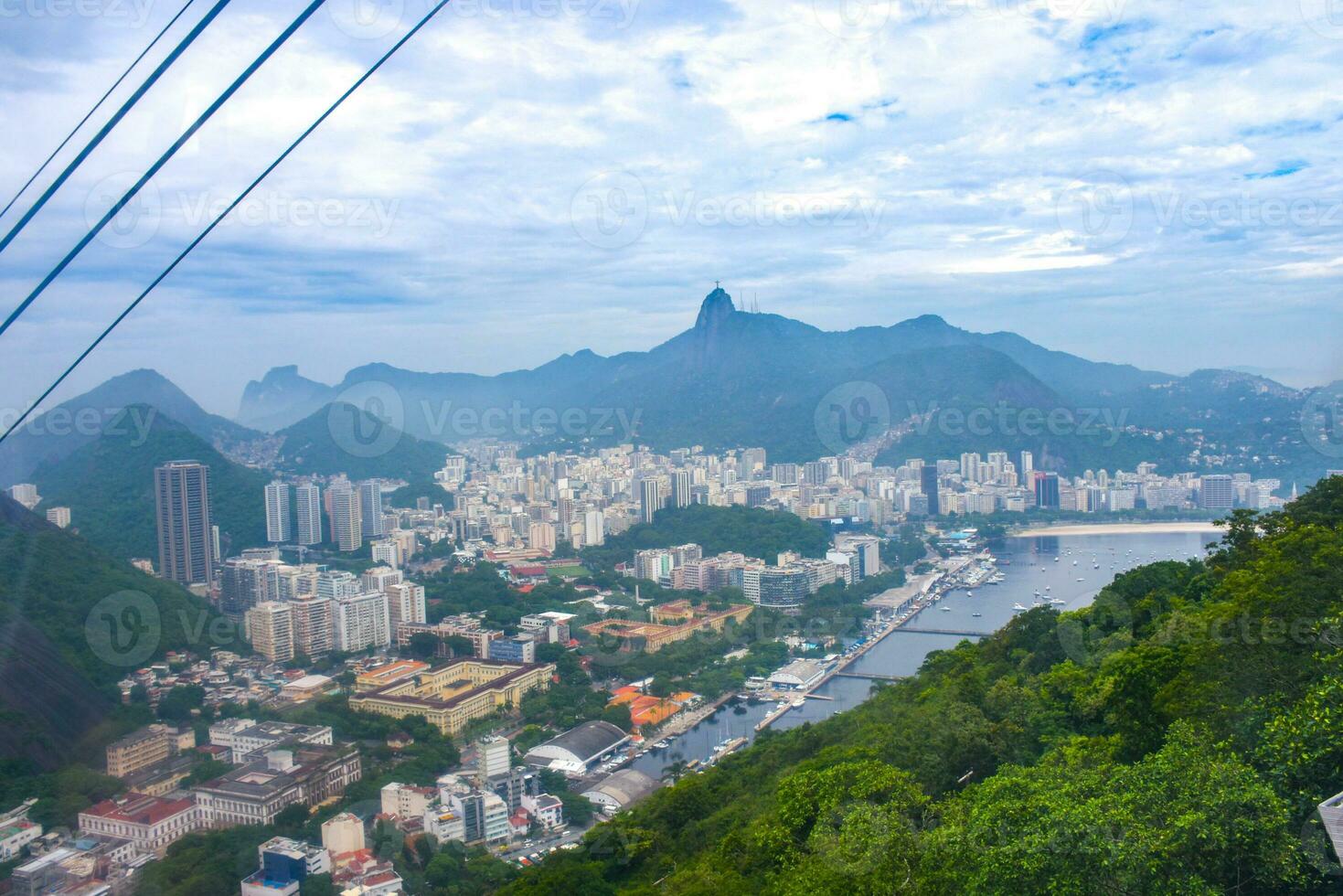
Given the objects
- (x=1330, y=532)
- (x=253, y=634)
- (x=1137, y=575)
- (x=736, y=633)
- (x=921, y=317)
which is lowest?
(x=736, y=633)

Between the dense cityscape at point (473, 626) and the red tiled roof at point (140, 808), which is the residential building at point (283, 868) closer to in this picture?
→ the dense cityscape at point (473, 626)

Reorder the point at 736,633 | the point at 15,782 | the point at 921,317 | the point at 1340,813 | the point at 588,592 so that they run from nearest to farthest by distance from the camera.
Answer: the point at 1340,813
the point at 15,782
the point at 736,633
the point at 588,592
the point at 921,317

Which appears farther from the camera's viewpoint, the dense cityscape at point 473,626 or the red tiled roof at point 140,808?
the dense cityscape at point 473,626

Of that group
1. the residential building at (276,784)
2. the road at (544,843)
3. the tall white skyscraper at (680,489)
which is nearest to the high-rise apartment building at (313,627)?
the residential building at (276,784)

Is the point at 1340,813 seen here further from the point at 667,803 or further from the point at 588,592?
the point at 588,592

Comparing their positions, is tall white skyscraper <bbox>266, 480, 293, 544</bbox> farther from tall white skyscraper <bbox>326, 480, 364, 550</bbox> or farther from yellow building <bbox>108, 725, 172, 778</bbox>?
yellow building <bbox>108, 725, 172, 778</bbox>

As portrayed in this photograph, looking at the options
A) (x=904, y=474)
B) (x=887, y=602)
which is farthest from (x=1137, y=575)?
(x=904, y=474)
